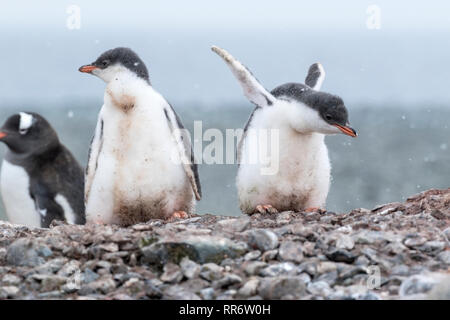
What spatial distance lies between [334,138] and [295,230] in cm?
2915

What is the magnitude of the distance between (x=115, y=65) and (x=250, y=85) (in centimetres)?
89

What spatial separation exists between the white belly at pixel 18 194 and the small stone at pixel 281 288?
12.5ft

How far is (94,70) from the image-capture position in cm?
573

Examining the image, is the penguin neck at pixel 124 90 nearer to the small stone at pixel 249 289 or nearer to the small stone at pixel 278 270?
the small stone at pixel 278 270

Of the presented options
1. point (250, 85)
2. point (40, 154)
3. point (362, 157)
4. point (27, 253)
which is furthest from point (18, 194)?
point (362, 157)

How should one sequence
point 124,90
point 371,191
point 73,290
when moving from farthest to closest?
point 371,191, point 124,90, point 73,290

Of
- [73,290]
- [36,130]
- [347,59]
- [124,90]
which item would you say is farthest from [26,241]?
[347,59]

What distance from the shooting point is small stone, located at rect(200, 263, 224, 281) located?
359 centimetres

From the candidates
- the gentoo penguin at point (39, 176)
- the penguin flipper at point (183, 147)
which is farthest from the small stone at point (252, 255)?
the gentoo penguin at point (39, 176)

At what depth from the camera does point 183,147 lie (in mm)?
5844

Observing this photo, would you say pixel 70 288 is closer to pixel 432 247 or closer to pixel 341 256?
pixel 341 256

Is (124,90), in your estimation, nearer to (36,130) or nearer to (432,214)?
(36,130)

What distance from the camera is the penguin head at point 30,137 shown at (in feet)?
22.4

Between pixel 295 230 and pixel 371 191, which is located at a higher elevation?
pixel 295 230
